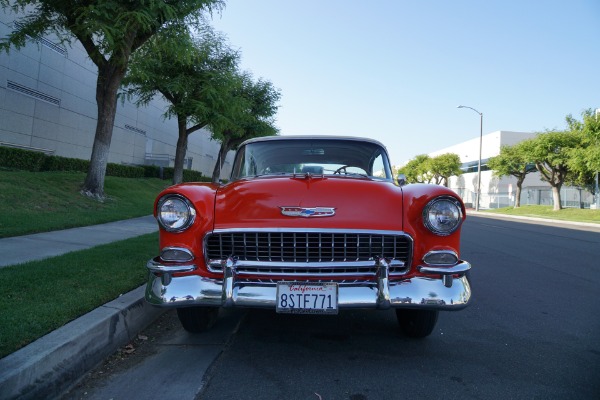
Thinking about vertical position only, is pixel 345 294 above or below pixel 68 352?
above

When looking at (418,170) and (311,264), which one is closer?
(311,264)

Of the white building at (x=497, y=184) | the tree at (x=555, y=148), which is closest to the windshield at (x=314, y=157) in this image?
the tree at (x=555, y=148)

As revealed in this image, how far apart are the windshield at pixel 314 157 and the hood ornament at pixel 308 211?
118 centimetres

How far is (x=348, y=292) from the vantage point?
2.59 m

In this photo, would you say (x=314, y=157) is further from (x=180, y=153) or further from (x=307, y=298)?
(x=180, y=153)

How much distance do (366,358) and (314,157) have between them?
193 cm

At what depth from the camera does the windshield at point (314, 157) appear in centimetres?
400

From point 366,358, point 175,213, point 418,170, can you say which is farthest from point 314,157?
point 418,170

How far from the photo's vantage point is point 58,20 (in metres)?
11.7

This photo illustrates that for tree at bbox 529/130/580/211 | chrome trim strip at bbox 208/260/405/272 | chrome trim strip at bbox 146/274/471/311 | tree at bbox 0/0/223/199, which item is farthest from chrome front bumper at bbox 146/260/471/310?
tree at bbox 529/130/580/211

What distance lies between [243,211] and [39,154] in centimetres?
1572

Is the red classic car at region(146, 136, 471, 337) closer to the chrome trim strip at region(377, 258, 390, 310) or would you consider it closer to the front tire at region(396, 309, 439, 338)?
the chrome trim strip at region(377, 258, 390, 310)

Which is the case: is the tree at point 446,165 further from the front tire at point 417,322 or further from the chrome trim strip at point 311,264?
the chrome trim strip at point 311,264

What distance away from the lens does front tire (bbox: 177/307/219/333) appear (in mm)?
3203
